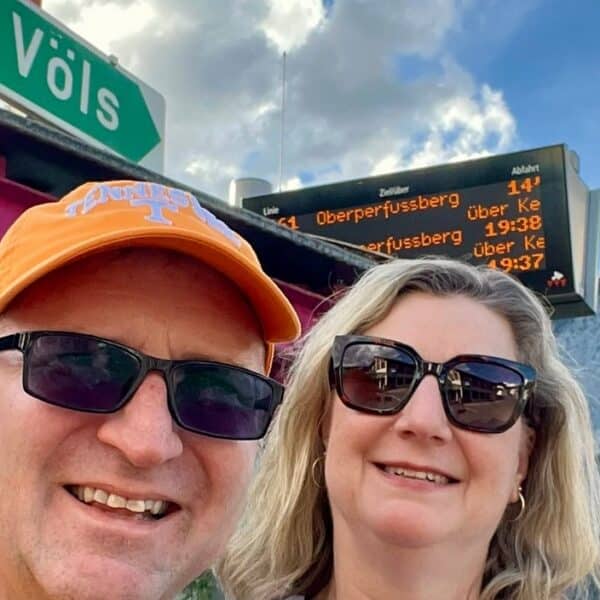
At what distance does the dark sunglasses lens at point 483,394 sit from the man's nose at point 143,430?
30.3 inches

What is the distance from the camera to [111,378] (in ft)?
3.99

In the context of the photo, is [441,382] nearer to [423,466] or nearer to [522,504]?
[423,466]

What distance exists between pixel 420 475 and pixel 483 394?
0.23 m

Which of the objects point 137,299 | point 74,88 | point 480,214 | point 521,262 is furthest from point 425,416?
point 480,214

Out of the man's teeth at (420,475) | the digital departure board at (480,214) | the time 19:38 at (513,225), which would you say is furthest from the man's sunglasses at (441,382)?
the time 19:38 at (513,225)

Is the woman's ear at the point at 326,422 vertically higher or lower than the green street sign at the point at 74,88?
lower

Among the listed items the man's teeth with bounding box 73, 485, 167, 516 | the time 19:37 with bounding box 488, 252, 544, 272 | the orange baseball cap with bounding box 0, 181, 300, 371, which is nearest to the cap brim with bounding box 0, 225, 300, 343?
the orange baseball cap with bounding box 0, 181, 300, 371

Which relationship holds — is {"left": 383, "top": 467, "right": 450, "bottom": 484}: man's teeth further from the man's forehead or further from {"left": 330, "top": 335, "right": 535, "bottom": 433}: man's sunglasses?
the man's forehead

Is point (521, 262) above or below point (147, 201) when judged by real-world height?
above

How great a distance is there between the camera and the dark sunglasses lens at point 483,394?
1.82 m

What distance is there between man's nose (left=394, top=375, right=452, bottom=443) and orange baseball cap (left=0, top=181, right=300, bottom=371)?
1.53ft

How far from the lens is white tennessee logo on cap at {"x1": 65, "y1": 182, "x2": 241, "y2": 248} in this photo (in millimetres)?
1309

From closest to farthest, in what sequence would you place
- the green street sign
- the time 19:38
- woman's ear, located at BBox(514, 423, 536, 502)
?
woman's ear, located at BBox(514, 423, 536, 502) → the green street sign → the time 19:38

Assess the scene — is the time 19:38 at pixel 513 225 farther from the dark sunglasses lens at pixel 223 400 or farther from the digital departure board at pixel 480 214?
the dark sunglasses lens at pixel 223 400
